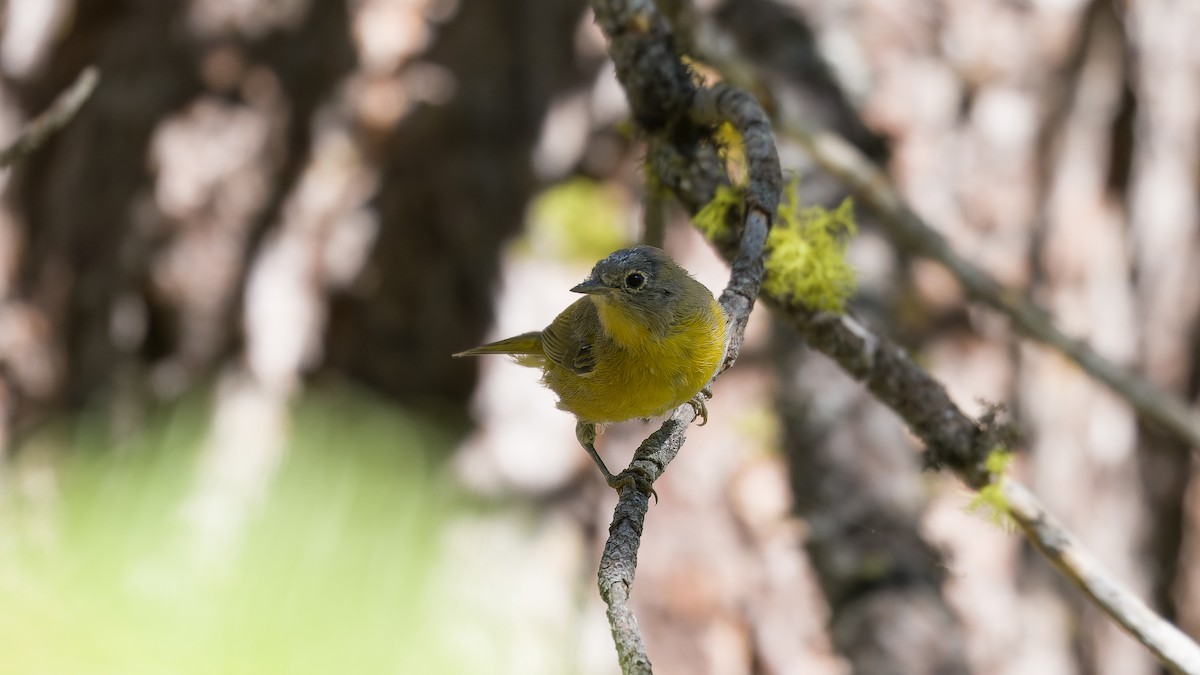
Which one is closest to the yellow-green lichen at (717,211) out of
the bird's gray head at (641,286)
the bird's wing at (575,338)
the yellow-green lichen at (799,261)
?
the yellow-green lichen at (799,261)

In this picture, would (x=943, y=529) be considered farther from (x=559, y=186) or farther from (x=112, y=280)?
(x=112, y=280)

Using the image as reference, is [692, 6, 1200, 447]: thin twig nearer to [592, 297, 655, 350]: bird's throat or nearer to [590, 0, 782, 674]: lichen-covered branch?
[590, 0, 782, 674]: lichen-covered branch

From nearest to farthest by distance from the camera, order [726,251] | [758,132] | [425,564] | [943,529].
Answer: [758,132], [726,251], [425,564], [943,529]

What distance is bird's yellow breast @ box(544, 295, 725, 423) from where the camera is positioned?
2.29 m

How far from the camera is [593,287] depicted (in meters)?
2.38

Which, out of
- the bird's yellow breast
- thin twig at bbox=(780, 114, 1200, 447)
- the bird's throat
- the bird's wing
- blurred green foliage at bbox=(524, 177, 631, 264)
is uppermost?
blurred green foliage at bbox=(524, 177, 631, 264)

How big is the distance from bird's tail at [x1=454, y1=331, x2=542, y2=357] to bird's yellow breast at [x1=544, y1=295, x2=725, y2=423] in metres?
0.48

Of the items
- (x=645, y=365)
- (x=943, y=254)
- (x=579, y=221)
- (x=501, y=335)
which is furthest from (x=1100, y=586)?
(x=501, y=335)

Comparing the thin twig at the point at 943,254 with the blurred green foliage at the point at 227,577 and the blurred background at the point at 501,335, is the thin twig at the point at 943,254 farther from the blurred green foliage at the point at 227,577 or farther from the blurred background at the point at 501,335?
the blurred green foliage at the point at 227,577

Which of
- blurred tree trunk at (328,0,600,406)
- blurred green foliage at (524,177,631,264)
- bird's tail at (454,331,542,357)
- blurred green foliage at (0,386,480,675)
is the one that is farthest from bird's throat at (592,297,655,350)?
blurred tree trunk at (328,0,600,406)

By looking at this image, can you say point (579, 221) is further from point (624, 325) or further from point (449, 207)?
point (624, 325)

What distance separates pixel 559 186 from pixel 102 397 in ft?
10.1

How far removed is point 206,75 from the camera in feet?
18.3

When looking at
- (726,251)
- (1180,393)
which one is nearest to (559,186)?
(726,251)
